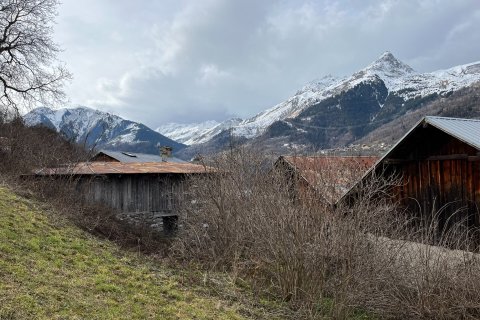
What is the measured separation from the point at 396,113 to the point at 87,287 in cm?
17874

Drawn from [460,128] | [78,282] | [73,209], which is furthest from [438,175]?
[73,209]

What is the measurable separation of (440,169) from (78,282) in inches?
409

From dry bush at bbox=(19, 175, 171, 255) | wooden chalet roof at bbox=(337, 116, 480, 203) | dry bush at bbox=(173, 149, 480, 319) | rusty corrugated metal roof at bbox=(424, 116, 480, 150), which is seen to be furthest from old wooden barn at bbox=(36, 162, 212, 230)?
dry bush at bbox=(173, 149, 480, 319)

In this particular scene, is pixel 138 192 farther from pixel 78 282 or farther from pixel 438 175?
pixel 78 282

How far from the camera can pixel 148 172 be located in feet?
74.7

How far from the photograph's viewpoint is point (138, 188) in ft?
77.2

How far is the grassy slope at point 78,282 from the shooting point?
5.70 metres

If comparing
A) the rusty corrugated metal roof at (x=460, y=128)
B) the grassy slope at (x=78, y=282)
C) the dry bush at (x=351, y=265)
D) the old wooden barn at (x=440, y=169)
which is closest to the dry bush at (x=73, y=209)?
the grassy slope at (x=78, y=282)

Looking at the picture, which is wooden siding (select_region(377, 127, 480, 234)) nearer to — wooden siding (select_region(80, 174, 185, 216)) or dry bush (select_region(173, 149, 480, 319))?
dry bush (select_region(173, 149, 480, 319))

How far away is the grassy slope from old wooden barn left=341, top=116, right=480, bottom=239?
5.32 metres

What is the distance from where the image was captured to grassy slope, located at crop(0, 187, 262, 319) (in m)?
5.70

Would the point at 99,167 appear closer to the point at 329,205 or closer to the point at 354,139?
the point at 329,205

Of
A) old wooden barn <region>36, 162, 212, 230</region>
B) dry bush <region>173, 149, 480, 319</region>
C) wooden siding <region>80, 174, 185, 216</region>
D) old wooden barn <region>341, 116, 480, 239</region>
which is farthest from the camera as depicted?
wooden siding <region>80, 174, 185, 216</region>

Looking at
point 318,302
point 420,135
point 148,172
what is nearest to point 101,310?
point 318,302
